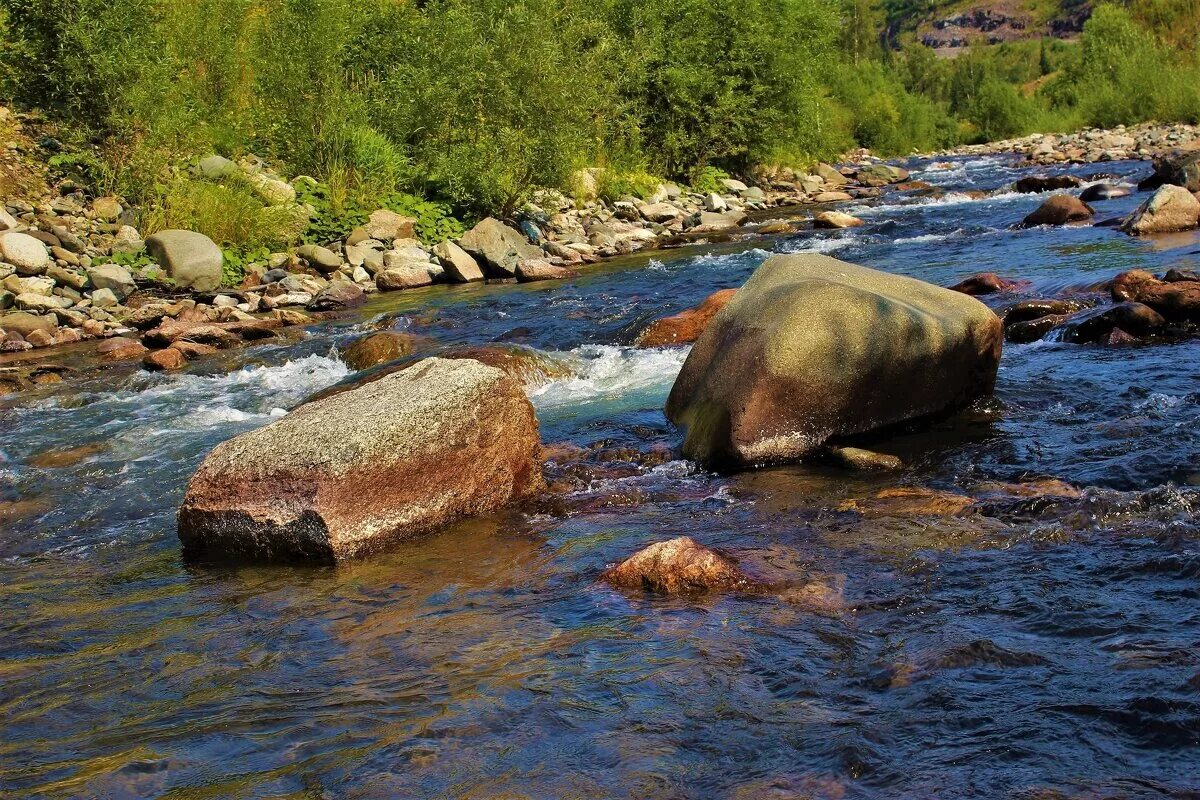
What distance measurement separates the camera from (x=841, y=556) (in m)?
4.56

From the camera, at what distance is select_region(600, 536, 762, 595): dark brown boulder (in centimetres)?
430

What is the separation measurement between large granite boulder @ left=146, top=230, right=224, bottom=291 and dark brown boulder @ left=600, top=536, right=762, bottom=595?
1262 cm

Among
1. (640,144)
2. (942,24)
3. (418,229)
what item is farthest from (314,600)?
(942,24)

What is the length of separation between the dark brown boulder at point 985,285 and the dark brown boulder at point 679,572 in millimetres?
7683

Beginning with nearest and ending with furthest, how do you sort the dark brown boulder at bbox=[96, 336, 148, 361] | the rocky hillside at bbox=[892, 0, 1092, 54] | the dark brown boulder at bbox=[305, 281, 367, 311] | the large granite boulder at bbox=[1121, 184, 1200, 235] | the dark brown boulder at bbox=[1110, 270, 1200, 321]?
the dark brown boulder at bbox=[1110, 270, 1200, 321]
the dark brown boulder at bbox=[96, 336, 148, 361]
the large granite boulder at bbox=[1121, 184, 1200, 235]
the dark brown boulder at bbox=[305, 281, 367, 311]
the rocky hillside at bbox=[892, 0, 1092, 54]

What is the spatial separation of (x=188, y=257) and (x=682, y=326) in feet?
28.5

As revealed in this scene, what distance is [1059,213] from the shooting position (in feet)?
56.1

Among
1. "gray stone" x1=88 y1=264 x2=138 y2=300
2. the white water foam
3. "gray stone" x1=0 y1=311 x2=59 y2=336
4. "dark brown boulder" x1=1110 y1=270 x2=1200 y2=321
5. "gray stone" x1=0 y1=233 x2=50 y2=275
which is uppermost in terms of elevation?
"gray stone" x1=0 y1=233 x2=50 y2=275

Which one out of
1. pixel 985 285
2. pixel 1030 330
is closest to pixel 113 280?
pixel 985 285

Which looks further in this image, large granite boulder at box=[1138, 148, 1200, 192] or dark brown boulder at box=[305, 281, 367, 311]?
large granite boulder at box=[1138, 148, 1200, 192]

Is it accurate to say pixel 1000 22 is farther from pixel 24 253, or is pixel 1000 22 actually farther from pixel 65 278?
pixel 24 253

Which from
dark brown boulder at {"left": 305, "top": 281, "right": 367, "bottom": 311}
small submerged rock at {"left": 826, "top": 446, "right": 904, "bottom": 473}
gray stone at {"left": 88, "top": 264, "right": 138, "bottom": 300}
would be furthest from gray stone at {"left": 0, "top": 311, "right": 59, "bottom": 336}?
small submerged rock at {"left": 826, "top": 446, "right": 904, "bottom": 473}

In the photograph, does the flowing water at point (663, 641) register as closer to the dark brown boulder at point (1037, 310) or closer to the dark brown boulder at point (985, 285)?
the dark brown boulder at point (1037, 310)

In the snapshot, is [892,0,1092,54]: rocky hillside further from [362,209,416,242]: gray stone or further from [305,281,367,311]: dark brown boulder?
[305,281,367,311]: dark brown boulder
